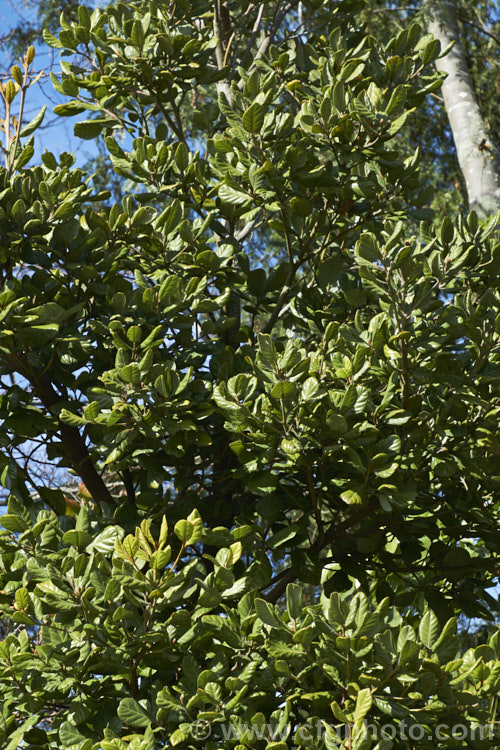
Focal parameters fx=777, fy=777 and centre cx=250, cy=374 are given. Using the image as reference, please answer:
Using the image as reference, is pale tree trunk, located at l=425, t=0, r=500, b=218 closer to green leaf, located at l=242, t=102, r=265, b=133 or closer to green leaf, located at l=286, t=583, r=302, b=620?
green leaf, located at l=242, t=102, r=265, b=133

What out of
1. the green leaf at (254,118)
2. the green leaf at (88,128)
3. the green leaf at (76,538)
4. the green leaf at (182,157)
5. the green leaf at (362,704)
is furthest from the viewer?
the green leaf at (88,128)

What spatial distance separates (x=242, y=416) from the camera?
2203mm

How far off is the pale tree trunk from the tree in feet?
6.89

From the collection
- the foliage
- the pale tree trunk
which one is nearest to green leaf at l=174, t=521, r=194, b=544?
the foliage

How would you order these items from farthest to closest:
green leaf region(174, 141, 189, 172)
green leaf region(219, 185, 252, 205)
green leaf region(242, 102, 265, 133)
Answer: green leaf region(174, 141, 189, 172) → green leaf region(219, 185, 252, 205) → green leaf region(242, 102, 265, 133)

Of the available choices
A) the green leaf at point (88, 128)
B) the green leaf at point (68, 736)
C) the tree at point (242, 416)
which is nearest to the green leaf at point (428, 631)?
the tree at point (242, 416)

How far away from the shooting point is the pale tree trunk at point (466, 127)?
210 inches

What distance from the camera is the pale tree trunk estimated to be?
5340 millimetres

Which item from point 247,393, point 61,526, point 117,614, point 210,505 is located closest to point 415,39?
point 247,393

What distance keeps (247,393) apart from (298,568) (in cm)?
73

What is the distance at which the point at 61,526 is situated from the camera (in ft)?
8.18

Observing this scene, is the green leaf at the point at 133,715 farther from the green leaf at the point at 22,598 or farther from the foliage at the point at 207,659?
the green leaf at the point at 22,598

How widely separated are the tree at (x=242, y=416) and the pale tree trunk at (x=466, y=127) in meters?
2.10

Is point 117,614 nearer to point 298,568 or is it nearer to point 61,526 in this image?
point 61,526
